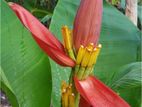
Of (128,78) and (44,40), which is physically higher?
(44,40)

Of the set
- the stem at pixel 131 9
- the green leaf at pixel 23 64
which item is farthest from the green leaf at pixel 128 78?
the stem at pixel 131 9

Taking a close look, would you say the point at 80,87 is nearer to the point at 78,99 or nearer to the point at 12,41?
the point at 78,99

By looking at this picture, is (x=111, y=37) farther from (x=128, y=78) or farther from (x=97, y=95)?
(x=97, y=95)

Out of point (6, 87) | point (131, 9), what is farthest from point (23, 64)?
point (131, 9)

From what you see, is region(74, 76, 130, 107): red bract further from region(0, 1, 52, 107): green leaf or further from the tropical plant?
region(0, 1, 52, 107): green leaf

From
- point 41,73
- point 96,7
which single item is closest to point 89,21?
point 96,7

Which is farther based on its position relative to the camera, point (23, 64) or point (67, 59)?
point (23, 64)

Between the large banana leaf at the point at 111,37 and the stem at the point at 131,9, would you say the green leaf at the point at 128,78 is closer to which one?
the large banana leaf at the point at 111,37
